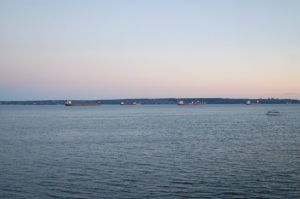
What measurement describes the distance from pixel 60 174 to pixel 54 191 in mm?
5369

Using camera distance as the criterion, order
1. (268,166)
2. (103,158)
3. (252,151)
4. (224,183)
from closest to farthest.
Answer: (224,183)
(268,166)
(103,158)
(252,151)

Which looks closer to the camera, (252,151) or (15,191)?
(15,191)

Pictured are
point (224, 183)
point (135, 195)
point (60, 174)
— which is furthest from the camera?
point (60, 174)

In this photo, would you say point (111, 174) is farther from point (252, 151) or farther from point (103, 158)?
point (252, 151)

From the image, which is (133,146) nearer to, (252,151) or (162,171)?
(252,151)

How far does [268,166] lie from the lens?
35000mm

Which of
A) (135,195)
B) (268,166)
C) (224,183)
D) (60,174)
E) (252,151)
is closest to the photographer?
(135,195)

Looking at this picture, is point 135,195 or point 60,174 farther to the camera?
point 60,174

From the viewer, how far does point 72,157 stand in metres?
41.6

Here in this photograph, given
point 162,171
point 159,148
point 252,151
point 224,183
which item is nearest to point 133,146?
point 159,148

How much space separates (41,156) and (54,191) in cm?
1652

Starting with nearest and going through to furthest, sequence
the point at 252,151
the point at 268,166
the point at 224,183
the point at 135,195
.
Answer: the point at 135,195, the point at 224,183, the point at 268,166, the point at 252,151

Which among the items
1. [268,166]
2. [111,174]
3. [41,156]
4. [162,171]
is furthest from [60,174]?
[268,166]

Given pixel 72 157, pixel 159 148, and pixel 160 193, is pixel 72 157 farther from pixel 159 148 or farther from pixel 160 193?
pixel 160 193
